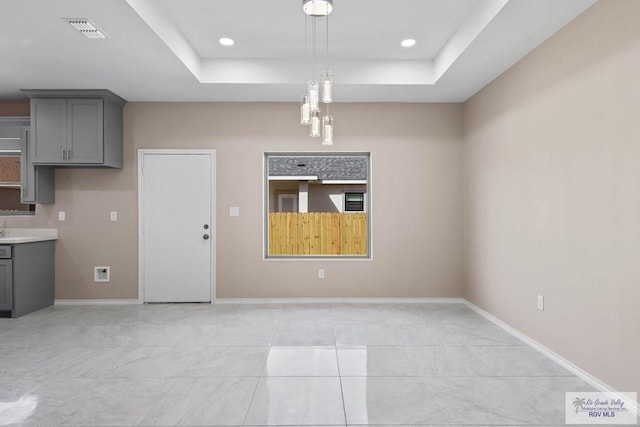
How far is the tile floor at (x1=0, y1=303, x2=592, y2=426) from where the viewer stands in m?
2.13

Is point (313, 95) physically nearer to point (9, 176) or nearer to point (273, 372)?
point (273, 372)

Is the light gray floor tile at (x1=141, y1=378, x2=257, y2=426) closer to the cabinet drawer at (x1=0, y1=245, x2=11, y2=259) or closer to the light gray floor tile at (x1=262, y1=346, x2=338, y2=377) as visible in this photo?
the light gray floor tile at (x1=262, y1=346, x2=338, y2=377)

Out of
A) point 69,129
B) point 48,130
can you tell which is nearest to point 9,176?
point 48,130

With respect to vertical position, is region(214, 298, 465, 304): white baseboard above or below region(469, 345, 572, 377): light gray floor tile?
above

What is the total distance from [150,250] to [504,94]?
4394 mm

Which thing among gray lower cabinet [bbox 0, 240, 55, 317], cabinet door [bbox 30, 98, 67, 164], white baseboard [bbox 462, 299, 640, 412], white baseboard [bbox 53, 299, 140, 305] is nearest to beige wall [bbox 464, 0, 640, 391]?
white baseboard [bbox 462, 299, 640, 412]

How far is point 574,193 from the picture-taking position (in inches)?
106

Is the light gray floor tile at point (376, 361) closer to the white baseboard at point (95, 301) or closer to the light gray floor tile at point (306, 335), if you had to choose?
the light gray floor tile at point (306, 335)

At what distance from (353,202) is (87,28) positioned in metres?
3.29

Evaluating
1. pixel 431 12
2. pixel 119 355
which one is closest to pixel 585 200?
pixel 431 12

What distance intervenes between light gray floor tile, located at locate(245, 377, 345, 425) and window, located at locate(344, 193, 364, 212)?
2682 millimetres

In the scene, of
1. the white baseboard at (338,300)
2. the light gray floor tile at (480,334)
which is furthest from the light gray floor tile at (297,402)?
the white baseboard at (338,300)

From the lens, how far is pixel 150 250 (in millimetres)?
4707

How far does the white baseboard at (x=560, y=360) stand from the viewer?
234 cm
